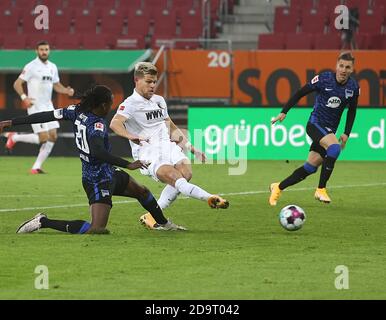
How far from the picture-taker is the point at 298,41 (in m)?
25.2

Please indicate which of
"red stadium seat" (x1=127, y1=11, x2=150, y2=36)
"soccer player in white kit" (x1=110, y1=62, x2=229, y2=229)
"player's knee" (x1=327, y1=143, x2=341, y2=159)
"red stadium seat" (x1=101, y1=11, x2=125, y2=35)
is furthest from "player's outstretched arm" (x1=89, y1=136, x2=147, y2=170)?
"red stadium seat" (x1=101, y1=11, x2=125, y2=35)

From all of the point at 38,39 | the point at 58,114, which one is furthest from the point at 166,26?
the point at 58,114

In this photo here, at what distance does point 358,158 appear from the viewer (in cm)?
2306

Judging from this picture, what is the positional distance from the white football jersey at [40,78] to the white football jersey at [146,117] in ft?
27.8

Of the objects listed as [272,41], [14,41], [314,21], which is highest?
[314,21]

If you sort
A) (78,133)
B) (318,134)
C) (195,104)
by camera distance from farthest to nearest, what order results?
(195,104) < (318,134) < (78,133)

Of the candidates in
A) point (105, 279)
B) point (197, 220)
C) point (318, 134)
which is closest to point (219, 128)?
point (318, 134)

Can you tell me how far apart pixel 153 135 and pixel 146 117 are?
219 millimetres

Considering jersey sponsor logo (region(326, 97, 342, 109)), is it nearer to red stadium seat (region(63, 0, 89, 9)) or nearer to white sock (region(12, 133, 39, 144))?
white sock (region(12, 133, 39, 144))

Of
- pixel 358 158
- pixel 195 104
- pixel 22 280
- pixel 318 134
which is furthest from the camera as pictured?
pixel 195 104

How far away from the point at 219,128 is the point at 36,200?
9050mm

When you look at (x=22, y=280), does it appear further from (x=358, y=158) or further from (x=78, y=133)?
(x=358, y=158)

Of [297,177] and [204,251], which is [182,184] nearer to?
[204,251]

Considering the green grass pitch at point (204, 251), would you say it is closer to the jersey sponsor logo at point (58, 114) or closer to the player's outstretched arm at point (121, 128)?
the player's outstretched arm at point (121, 128)
